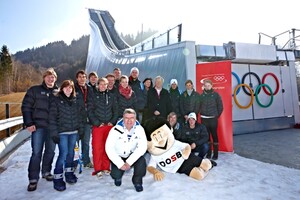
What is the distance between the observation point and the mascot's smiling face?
146 inches

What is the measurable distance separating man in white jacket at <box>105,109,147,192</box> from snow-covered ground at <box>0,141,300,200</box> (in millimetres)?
236

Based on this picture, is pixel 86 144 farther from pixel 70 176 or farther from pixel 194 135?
pixel 194 135

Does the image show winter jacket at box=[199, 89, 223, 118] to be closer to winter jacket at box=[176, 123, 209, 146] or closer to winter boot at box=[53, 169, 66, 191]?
winter jacket at box=[176, 123, 209, 146]

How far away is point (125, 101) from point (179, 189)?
185 cm

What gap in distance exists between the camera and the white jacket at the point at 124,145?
132 inches

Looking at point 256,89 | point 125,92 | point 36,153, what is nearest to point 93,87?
point 125,92

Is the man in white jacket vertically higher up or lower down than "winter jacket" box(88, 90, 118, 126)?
lower down

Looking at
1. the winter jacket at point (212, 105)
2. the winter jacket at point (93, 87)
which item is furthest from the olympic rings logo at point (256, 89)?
the winter jacket at point (93, 87)

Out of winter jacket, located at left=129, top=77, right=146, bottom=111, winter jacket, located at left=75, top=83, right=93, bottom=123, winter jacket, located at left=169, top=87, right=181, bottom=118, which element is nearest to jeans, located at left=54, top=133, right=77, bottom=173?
winter jacket, located at left=75, top=83, right=93, bottom=123

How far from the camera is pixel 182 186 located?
345 centimetres

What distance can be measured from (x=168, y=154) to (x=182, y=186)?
0.57m

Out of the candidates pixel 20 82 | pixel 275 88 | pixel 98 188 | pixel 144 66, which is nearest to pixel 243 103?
pixel 275 88

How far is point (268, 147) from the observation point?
6180mm

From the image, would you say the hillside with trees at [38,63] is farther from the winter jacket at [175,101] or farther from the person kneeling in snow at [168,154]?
the person kneeling in snow at [168,154]
